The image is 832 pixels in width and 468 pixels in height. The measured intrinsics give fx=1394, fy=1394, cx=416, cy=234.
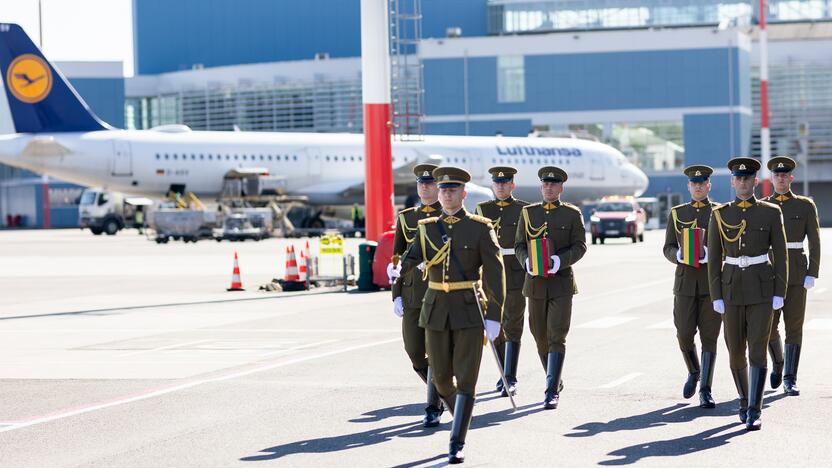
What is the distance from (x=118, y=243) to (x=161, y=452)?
42361 mm

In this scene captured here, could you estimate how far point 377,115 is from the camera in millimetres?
27266

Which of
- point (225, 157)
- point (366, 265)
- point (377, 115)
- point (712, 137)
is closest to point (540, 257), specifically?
point (366, 265)

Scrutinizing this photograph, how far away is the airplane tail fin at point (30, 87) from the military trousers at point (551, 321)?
40.7 m

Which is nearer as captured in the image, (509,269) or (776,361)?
(776,361)

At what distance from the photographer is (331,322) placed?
65.2ft

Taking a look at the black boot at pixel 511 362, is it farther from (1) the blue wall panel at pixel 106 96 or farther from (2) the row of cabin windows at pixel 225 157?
(1) the blue wall panel at pixel 106 96

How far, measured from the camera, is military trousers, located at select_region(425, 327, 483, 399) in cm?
927

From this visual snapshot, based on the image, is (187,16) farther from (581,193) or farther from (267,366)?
(267,366)

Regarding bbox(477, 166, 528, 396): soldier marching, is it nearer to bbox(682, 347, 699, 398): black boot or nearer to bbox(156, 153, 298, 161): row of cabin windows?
bbox(682, 347, 699, 398): black boot

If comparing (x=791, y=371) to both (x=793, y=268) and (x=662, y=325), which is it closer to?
(x=793, y=268)

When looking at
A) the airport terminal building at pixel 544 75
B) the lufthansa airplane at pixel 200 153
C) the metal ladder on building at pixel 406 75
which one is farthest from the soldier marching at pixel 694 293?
the airport terminal building at pixel 544 75

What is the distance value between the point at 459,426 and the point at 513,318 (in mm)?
3426

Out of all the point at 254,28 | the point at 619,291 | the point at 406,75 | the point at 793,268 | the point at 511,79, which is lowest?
the point at 619,291

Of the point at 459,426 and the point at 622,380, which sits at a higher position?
the point at 459,426
